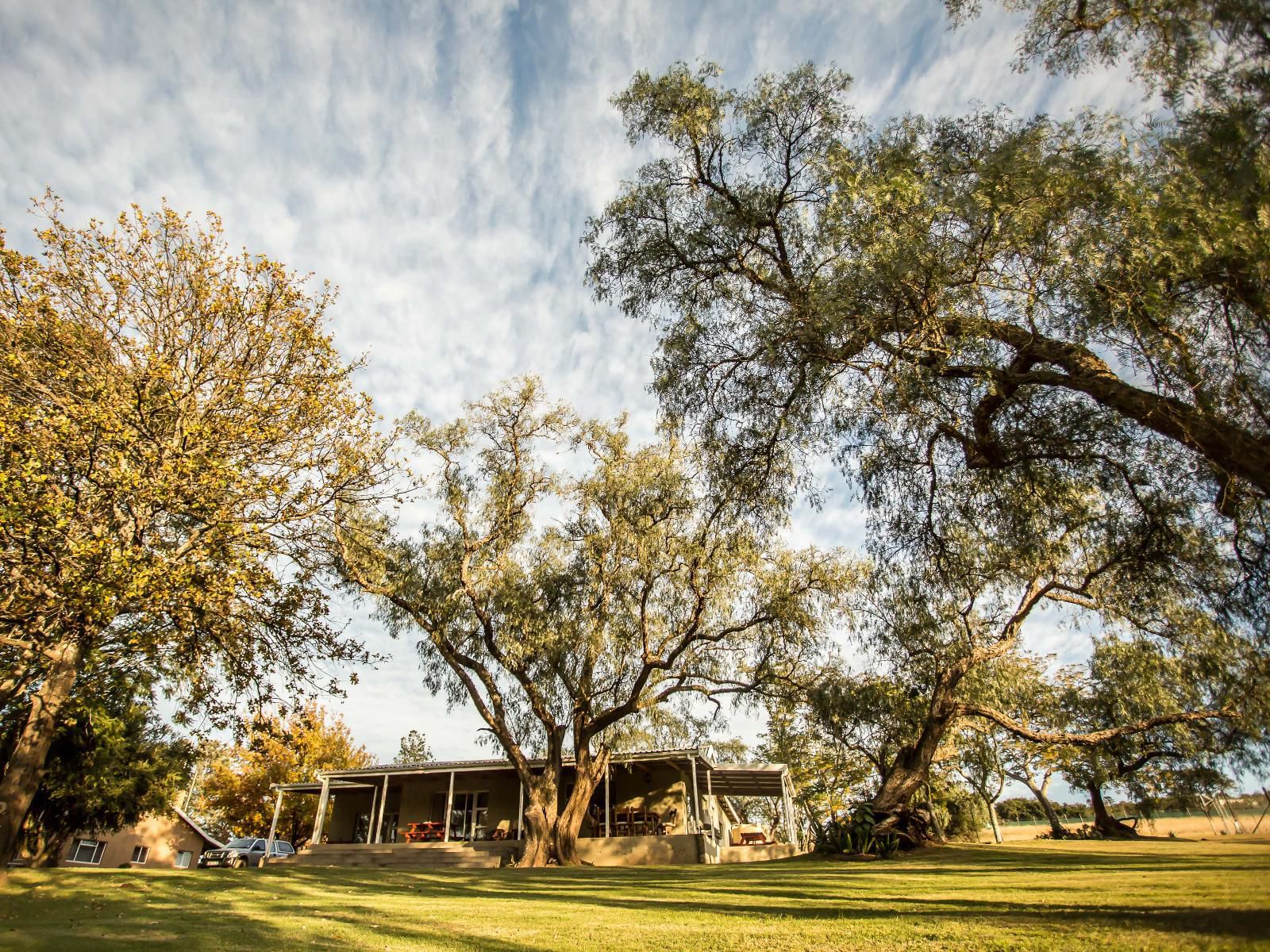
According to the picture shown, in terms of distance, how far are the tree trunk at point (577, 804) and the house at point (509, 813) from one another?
1.86 meters

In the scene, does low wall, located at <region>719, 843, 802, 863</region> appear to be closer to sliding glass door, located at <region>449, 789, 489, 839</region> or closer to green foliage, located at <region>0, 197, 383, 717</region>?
sliding glass door, located at <region>449, 789, 489, 839</region>

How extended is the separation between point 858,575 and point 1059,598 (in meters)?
5.73

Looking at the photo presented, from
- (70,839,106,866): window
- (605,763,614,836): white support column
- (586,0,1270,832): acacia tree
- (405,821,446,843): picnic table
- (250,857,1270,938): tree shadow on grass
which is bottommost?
(70,839,106,866): window

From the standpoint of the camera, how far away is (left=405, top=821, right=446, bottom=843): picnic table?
2278cm

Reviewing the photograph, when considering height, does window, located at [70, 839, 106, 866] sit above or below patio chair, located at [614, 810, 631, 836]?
below

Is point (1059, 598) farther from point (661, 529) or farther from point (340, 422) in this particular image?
point (340, 422)

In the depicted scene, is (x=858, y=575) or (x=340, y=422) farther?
(x=858, y=575)

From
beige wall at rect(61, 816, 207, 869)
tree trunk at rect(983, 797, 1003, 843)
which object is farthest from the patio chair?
beige wall at rect(61, 816, 207, 869)

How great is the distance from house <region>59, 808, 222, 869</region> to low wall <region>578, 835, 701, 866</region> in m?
20.3

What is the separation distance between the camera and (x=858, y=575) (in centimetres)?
1595

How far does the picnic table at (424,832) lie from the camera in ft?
74.7

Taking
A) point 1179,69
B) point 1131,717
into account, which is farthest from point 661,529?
point 1131,717

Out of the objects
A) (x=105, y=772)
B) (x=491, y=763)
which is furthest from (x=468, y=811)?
(x=105, y=772)

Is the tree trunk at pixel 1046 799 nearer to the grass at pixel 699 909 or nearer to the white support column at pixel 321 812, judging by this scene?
the grass at pixel 699 909
